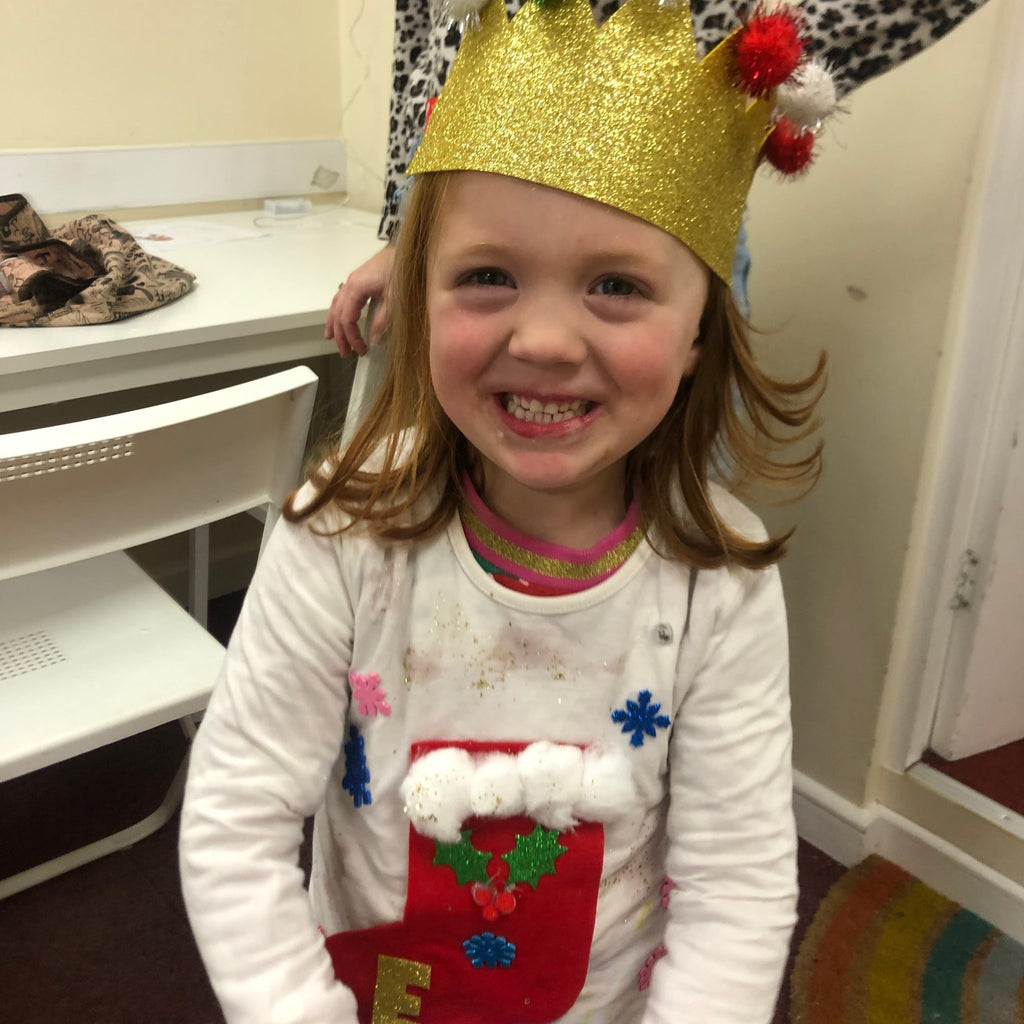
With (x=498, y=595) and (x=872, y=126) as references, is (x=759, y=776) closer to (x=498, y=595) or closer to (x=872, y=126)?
(x=498, y=595)

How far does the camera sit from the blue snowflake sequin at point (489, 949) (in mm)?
742

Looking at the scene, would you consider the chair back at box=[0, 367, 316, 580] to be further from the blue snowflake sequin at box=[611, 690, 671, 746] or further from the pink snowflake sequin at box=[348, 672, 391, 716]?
the blue snowflake sequin at box=[611, 690, 671, 746]

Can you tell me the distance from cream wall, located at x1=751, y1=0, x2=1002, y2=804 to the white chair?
62cm

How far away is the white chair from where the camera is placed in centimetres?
85

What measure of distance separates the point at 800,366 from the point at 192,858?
91 centimetres

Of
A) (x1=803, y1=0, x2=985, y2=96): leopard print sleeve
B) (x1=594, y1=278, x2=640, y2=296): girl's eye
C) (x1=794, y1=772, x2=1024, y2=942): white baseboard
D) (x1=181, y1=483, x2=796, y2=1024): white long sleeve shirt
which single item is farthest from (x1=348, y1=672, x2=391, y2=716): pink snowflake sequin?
(x1=794, y1=772, x2=1024, y2=942): white baseboard

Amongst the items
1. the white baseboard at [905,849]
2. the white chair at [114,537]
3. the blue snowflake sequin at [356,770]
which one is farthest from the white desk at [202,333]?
the white baseboard at [905,849]

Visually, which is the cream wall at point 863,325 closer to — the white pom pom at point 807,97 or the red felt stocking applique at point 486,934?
the white pom pom at point 807,97

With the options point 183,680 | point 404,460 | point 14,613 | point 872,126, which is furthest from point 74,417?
point 872,126

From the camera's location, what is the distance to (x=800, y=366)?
1.21 meters

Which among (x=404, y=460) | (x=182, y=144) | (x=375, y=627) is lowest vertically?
(x=375, y=627)

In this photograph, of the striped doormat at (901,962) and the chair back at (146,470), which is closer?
the chair back at (146,470)

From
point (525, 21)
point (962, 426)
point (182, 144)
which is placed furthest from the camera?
point (182, 144)

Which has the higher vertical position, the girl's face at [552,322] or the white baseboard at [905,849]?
the girl's face at [552,322]
